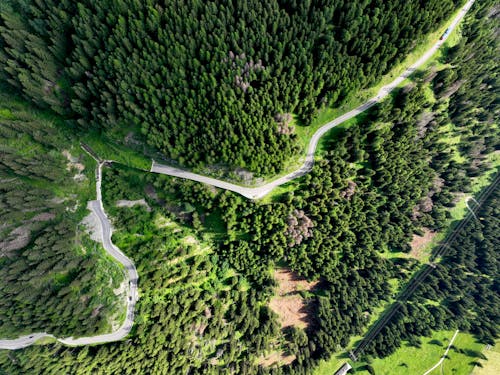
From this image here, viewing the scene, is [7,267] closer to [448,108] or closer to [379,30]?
[379,30]

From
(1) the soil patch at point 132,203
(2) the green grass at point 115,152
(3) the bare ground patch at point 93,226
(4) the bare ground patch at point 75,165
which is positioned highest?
(2) the green grass at point 115,152

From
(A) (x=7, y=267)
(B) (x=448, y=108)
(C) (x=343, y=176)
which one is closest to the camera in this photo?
(A) (x=7, y=267)

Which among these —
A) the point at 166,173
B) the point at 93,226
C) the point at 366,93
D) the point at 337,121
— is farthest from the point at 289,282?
the point at 366,93

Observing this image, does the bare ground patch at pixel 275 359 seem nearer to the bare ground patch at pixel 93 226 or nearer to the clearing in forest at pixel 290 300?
the clearing in forest at pixel 290 300

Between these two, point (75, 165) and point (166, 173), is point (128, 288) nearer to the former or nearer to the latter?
point (166, 173)

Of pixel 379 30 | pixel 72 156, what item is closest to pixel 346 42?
pixel 379 30

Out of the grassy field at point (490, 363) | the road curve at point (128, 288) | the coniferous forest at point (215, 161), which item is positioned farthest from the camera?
the grassy field at point (490, 363)

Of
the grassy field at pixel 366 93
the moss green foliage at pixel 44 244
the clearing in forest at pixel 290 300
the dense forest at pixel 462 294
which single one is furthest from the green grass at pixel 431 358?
the moss green foliage at pixel 44 244
